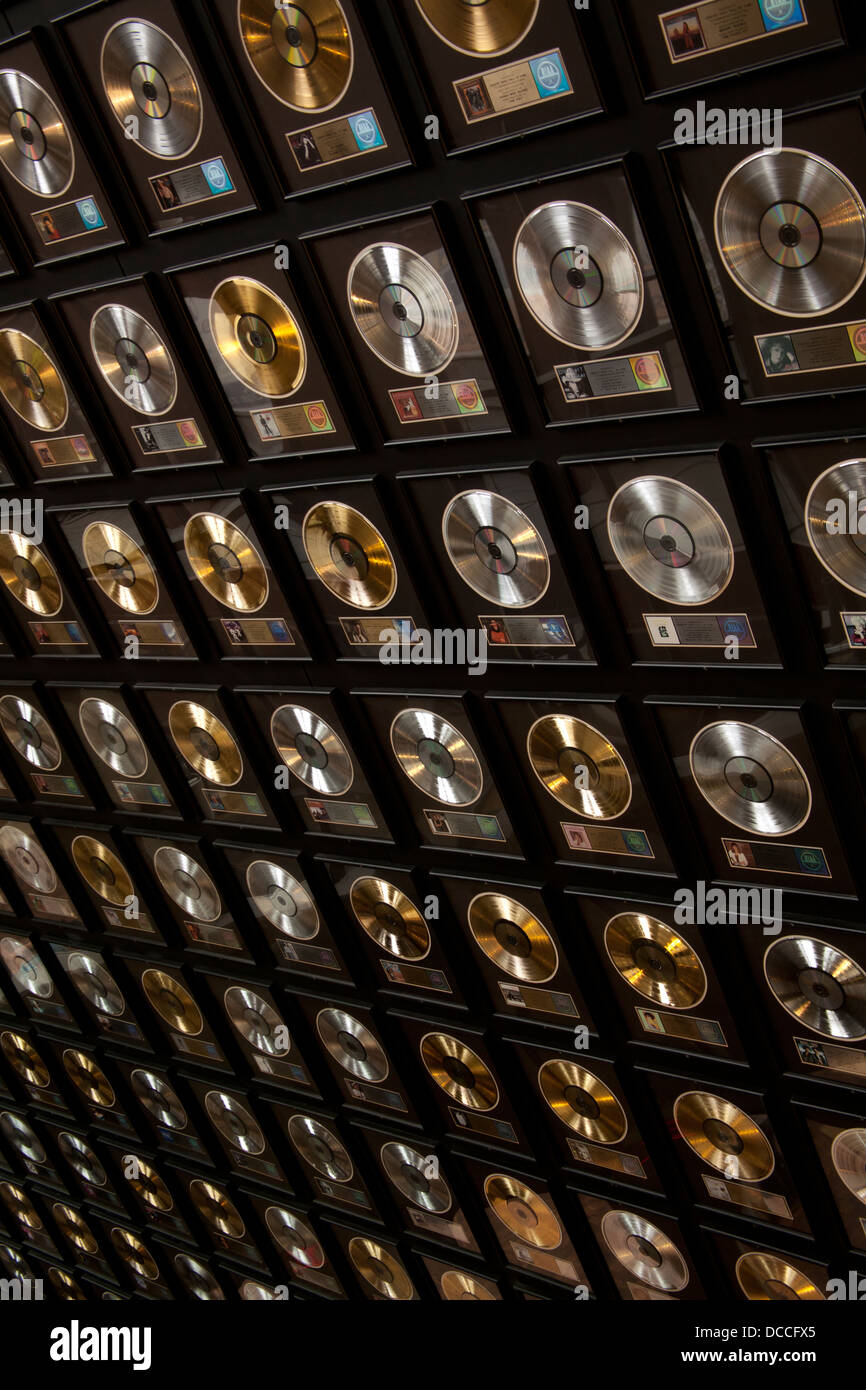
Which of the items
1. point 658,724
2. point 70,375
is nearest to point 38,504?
point 70,375

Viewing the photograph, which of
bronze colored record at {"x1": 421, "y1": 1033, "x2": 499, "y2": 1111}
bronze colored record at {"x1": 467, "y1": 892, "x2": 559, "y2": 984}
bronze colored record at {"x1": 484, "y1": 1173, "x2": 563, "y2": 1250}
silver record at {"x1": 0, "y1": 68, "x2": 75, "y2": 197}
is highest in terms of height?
silver record at {"x1": 0, "y1": 68, "x2": 75, "y2": 197}

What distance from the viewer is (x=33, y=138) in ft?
17.4

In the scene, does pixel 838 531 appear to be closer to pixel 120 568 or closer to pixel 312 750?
pixel 312 750

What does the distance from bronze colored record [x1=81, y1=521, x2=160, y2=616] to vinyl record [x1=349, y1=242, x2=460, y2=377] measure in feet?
6.24

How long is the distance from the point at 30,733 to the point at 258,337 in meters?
3.14

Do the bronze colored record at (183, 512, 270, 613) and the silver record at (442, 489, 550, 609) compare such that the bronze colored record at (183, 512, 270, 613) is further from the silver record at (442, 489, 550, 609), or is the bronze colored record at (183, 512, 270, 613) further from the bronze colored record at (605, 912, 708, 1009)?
the bronze colored record at (605, 912, 708, 1009)

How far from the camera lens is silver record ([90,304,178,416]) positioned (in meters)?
5.47

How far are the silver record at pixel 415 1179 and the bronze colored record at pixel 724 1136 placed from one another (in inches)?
67.1

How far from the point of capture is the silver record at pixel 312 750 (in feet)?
19.4

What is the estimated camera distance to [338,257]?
15.5 feet

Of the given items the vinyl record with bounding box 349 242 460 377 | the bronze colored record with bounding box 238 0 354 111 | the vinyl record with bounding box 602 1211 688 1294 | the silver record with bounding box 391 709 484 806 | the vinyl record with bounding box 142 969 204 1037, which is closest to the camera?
the bronze colored record with bounding box 238 0 354 111

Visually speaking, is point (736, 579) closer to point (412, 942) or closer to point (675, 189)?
point (675, 189)

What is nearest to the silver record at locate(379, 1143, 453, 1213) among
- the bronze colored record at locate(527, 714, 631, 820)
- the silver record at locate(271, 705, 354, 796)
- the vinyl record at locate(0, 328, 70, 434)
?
the silver record at locate(271, 705, 354, 796)

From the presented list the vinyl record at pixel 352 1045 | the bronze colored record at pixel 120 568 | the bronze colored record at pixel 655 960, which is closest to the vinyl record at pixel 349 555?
the bronze colored record at pixel 120 568
